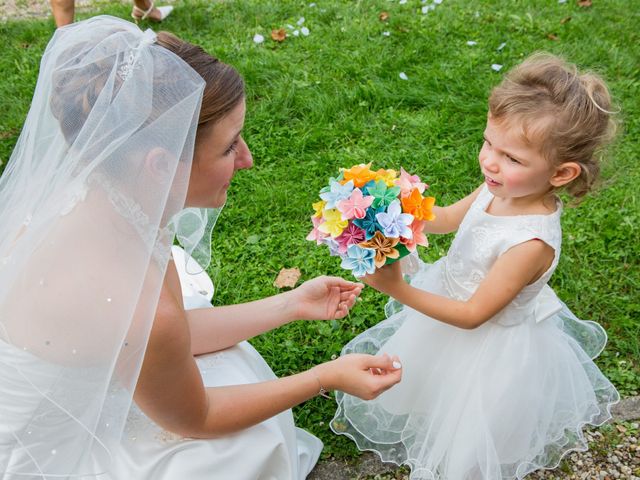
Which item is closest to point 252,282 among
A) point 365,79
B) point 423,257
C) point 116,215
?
point 423,257

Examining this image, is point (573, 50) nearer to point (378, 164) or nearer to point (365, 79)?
point (365, 79)

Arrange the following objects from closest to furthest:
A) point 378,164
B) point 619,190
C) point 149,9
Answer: point 619,190 → point 378,164 → point 149,9

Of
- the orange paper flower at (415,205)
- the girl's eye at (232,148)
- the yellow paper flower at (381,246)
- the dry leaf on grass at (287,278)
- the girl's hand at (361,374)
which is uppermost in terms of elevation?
the girl's eye at (232,148)

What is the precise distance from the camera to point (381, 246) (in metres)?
1.84

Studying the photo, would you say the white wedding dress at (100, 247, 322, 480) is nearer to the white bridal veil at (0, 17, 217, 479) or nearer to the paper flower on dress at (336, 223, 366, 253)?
the white bridal veil at (0, 17, 217, 479)

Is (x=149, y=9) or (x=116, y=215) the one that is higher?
(x=116, y=215)

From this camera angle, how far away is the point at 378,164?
406 centimetres

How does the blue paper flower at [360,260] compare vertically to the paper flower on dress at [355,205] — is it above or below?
below

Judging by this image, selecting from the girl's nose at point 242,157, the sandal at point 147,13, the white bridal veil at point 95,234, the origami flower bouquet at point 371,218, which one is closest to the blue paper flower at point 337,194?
the origami flower bouquet at point 371,218

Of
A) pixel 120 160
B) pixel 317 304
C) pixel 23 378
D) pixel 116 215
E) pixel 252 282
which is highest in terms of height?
pixel 120 160

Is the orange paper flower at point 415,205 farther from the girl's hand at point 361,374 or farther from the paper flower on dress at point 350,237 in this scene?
the girl's hand at point 361,374

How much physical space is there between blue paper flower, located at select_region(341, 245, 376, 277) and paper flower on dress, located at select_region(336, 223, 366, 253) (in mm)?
22

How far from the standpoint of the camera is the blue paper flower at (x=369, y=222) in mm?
1826

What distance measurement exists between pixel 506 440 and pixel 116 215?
1654 mm
